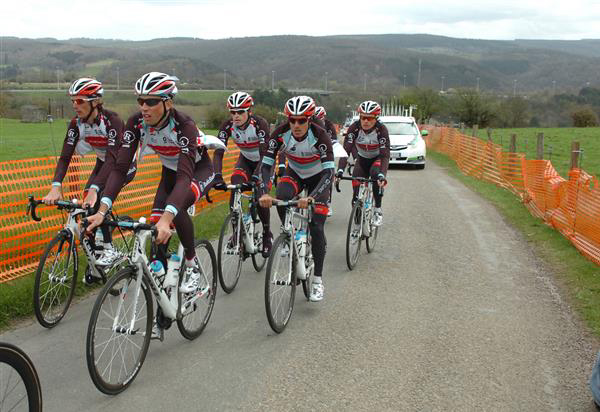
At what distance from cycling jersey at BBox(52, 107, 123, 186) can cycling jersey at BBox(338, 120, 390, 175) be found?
3941mm

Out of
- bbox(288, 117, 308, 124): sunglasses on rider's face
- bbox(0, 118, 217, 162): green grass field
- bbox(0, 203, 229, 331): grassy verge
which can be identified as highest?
bbox(288, 117, 308, 124): sunglasses on rider's face

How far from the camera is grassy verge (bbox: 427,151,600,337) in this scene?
6.45 m

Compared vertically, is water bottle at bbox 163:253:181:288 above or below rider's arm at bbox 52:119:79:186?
below

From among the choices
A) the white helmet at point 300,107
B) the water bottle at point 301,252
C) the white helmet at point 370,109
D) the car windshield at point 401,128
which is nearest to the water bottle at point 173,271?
the water bottle at point 301,252

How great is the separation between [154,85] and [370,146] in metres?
5.51

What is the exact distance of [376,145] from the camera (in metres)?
9.65

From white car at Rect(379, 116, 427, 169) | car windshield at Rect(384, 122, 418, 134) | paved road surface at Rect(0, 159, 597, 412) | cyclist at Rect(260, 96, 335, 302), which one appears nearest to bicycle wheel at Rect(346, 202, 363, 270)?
paved road surface at Rect(0, 159, 597, 412)

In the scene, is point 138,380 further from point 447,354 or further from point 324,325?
point 447,354

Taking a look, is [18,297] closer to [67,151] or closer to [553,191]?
[67,151]

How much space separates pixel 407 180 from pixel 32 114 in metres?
46.7

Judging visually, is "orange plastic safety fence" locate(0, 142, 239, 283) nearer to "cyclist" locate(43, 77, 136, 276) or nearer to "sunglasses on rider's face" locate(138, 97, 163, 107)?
"cyclist" locate(43, 77, 136, 276)

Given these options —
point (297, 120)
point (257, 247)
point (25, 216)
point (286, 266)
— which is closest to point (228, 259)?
point (257, 247)

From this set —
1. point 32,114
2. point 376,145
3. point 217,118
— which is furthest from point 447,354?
point 32,114

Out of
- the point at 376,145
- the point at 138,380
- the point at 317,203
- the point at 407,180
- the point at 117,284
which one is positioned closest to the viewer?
the point at 117,284
